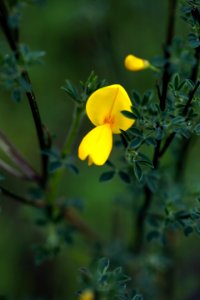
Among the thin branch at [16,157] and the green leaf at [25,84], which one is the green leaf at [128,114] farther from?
the thin branch at [16,157]

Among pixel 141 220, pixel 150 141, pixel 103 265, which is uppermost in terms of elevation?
pixel 150 141

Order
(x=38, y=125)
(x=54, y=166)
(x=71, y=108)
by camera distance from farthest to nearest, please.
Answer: (x=71, y=108) → (x=54, y=166) → (x=38, y=125)

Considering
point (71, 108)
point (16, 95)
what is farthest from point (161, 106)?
point (71, 108)

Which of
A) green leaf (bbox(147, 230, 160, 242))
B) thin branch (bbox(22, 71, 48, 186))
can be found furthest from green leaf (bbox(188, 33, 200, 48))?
green leaf (bbox(147, 230, 160, 242))

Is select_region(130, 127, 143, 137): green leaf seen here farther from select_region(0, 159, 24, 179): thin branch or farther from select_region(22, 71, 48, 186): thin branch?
select_region(0, 159, 24, 179): thin branch

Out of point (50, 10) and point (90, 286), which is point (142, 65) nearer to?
point (90, 286)

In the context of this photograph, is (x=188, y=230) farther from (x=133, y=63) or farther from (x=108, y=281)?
(x=133, y=63)
